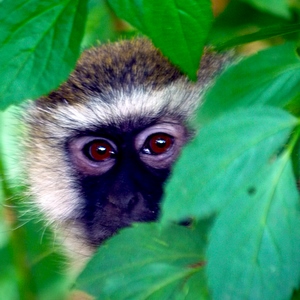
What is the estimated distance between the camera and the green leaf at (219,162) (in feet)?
2.92

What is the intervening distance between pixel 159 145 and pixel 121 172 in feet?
0.54

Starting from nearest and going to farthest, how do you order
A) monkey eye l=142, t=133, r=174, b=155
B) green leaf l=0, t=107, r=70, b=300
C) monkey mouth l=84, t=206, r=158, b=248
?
monkey mouth l=84, t=206, r=158, b=248, monkey eye l=142, t=133, r=174, b=155, green leaf l=0, t=107, r=70, b=300

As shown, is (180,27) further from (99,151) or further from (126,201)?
(99,151)

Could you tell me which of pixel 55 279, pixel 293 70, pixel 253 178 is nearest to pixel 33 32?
pixel 293 70

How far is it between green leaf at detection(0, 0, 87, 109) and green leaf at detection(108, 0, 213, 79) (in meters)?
0.17

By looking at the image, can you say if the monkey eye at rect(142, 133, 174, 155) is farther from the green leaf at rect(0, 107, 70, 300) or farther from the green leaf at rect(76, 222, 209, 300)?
the green leaf at rect(76, 222, 209, 300)

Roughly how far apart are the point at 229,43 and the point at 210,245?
20.2 inches

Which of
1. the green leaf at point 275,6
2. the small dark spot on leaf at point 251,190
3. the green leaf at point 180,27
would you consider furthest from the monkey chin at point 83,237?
the small dark spot on leaf at point 251,190

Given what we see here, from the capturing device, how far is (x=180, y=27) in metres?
1.29

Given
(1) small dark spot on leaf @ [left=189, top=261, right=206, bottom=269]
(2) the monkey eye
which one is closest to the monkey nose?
(2) the monkey eye

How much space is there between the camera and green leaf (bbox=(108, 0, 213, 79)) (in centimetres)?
127

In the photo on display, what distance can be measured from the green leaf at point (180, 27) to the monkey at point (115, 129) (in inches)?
27.1

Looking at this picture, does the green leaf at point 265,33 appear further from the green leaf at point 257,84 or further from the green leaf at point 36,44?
the green leaf at point 36,44

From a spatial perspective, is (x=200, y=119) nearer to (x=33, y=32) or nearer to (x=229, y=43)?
(x=229, y=43)
